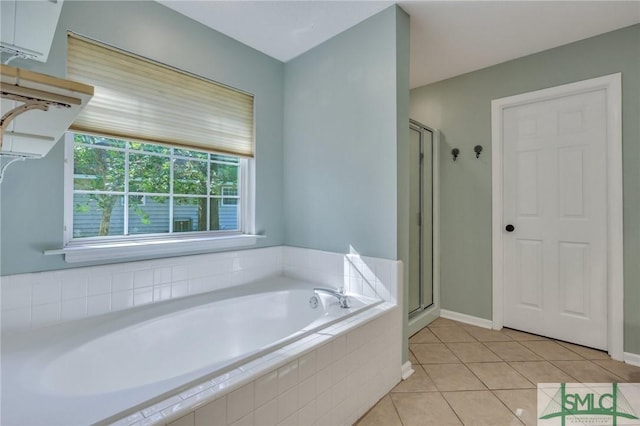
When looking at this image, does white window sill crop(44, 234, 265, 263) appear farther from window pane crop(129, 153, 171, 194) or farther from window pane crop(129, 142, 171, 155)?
window pane crop(129, 142, 171, 155)

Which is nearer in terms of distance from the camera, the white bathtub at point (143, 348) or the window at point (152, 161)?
the white bathtub at point (143, 348)

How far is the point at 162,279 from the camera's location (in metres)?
1.91

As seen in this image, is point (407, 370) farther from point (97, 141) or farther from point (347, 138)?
point (97, 141)

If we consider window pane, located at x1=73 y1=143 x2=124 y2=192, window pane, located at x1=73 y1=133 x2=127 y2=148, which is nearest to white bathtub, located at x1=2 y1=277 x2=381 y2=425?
window pane, located at x1=73 y1=143 x2=124 y2=192

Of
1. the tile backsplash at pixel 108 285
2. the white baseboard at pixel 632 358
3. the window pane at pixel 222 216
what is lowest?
the white baseboard at pixel 632 358

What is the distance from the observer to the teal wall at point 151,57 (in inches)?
57.3

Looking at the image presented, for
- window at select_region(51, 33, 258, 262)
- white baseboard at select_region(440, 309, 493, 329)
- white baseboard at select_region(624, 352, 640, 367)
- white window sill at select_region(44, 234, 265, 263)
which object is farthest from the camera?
white baseboard at select_region(440, 309, 493, 329)

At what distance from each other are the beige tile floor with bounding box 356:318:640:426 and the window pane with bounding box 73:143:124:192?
1985mm

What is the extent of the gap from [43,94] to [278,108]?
2.04m

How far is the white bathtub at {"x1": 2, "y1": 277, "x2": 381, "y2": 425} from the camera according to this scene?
915mm

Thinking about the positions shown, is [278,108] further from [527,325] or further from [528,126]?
[527,325]

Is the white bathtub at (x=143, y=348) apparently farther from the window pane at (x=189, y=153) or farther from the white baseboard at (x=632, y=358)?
the white baseboard at (x=632, y=358)

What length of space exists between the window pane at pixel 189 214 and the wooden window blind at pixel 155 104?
1.29 feet

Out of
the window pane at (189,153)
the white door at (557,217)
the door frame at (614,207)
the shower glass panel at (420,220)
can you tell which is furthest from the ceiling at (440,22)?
the window pane at (189,153)
